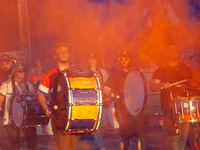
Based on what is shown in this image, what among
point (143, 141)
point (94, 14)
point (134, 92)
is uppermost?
point (94, 14)

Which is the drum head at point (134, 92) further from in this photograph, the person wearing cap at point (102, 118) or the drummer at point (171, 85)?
the person wearing cap at point (102, 118)

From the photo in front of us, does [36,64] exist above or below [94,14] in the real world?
below

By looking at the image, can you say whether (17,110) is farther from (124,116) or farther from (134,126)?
(134,126)

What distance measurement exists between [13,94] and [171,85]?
257 cm

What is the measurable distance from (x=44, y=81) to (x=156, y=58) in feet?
15.8

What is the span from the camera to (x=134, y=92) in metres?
5.89

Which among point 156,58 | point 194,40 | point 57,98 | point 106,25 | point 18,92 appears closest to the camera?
point 57,98

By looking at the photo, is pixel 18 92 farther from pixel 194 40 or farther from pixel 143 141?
pixel 194 40

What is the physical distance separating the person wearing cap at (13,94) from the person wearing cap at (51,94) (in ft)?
4.02

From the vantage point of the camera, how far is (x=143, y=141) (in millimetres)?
5914

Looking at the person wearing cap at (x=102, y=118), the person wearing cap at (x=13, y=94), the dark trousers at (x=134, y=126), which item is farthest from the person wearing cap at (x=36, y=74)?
the dark trousers at (x=134, y=126)

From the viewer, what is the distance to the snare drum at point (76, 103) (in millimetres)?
4723

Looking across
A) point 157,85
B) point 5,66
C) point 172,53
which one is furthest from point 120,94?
point 5,66

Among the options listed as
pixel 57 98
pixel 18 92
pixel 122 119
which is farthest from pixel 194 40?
pixel 57 98
